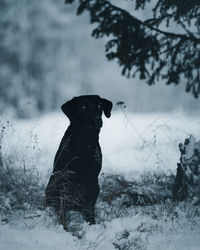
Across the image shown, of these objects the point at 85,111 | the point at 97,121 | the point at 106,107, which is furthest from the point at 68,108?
the point at 106,107

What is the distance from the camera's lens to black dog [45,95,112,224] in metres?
3.82

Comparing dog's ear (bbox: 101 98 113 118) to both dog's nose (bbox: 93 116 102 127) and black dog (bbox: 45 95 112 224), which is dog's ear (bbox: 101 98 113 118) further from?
dog's nose (bbox: 93 116 102 127)

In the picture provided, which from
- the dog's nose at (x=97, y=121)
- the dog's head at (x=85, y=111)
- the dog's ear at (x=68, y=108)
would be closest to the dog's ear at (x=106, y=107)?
the dog's head at (x=85, y=111)

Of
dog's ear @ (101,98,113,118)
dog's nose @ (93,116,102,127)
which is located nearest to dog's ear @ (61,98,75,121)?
dog's nose @ (93,116,102,127)

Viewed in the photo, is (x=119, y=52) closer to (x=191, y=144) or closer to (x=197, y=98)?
(x=197, y=98)

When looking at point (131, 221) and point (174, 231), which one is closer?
point (174, 231)

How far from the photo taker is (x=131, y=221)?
10.7ft

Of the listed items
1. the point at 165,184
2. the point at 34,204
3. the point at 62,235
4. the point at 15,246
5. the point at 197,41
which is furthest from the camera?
the point at 197,41

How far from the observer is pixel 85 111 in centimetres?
424

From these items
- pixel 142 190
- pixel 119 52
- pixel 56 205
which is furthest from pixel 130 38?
pixel 56 205

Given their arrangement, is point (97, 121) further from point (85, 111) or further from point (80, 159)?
point (80, 159)

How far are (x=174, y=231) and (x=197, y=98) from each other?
14.6ft

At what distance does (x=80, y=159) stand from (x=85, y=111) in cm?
70

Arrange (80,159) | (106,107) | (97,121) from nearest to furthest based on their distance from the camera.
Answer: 1. (80,159)
2. (97,121)
3. (106,107)
